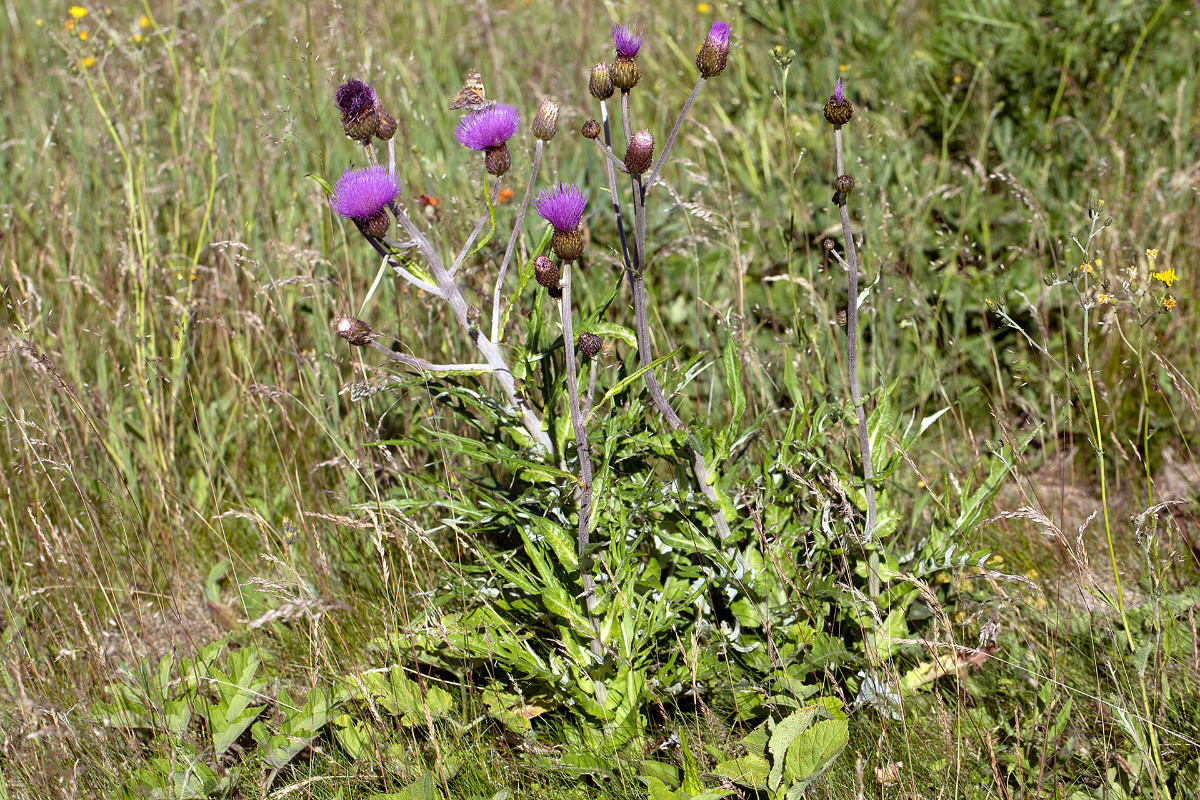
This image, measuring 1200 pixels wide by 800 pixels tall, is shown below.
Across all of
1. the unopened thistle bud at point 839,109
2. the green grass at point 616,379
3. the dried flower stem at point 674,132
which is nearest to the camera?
the dried flower stem at point 674,132

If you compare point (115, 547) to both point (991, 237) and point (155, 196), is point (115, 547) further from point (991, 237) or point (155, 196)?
point (991, 237)

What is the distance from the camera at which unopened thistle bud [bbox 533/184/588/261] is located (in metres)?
1.40

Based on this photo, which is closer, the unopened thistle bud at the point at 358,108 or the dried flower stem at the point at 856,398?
the unopened thistle bud at the point at 358,108

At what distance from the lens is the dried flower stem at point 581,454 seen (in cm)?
146

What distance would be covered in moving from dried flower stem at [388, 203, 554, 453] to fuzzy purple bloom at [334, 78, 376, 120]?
15 cm

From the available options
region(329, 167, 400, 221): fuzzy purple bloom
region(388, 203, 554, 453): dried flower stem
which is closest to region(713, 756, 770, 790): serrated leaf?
region(388, 203, 554, 453): dried flower stem

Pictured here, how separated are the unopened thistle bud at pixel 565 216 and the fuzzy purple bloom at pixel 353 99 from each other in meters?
0.32

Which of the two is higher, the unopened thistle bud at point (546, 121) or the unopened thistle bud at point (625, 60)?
the unopened thistle bud at point (625, 60)

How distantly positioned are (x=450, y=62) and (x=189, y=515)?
2.39 metres

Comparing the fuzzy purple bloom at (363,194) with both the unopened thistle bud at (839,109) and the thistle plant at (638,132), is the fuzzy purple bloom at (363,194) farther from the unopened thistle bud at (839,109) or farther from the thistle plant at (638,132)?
the unopened thistle bud at (839,109)

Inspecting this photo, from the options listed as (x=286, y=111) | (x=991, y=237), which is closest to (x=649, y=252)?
(x=991, y=237)

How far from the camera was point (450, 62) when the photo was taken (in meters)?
4.05

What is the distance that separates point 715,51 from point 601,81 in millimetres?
183

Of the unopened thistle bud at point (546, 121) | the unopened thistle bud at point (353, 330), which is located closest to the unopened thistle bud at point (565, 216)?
the unopened thistle bud at point (546, 121)
